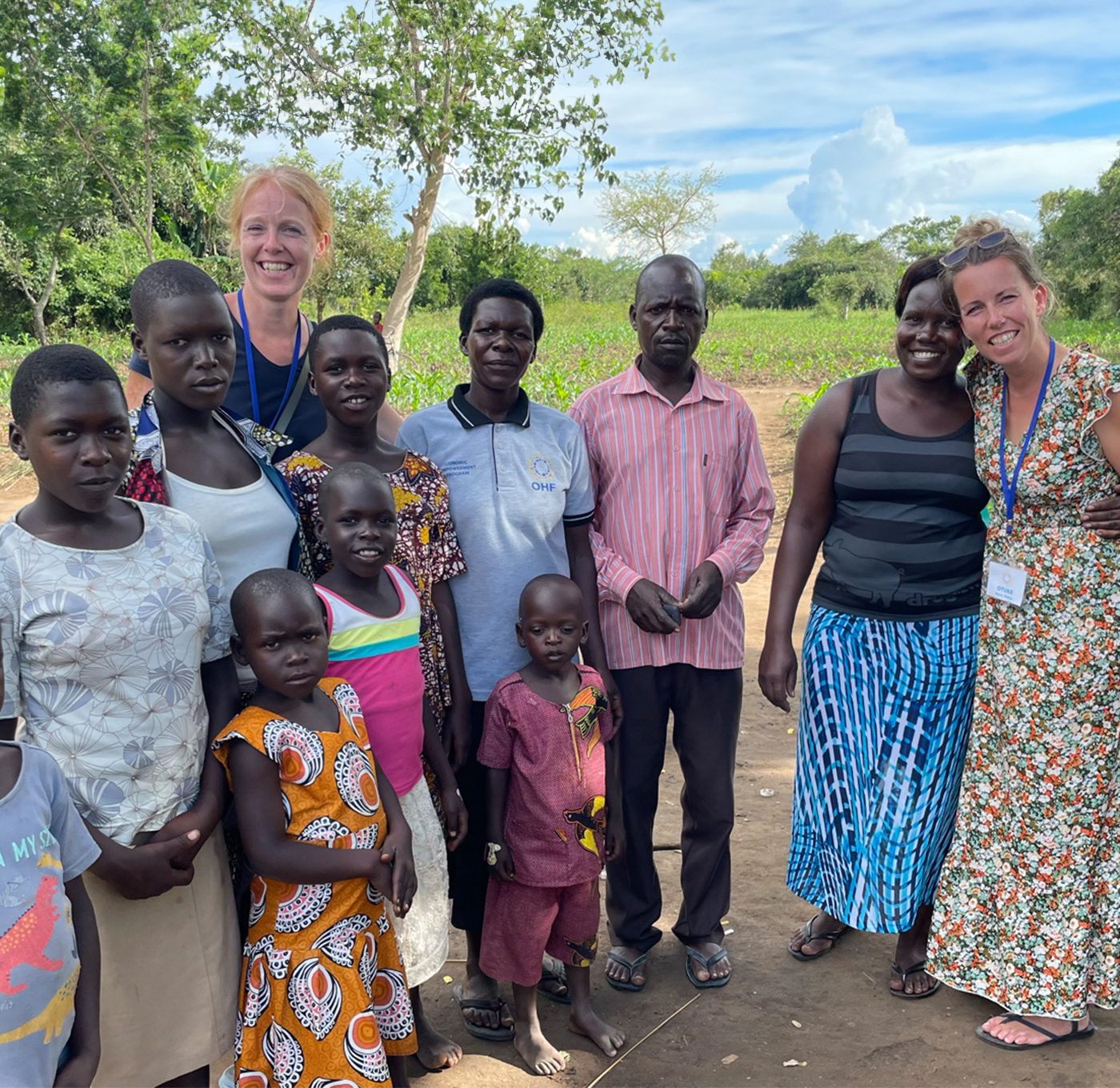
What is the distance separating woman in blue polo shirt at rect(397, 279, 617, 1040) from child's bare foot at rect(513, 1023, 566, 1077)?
5.1 inches

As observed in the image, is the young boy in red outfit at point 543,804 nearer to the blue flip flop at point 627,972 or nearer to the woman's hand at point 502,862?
the woman's hand at point 502,862

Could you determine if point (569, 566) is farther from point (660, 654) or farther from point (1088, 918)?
point (1088, 918)

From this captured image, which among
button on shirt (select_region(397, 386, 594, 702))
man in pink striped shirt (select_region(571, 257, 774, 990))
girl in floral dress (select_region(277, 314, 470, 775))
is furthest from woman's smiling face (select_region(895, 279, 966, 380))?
girl in floral dress (select_region(277, 314, 470, 775))

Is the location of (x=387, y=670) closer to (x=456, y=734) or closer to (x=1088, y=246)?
(x=456, y=734)

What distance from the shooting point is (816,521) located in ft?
9.37

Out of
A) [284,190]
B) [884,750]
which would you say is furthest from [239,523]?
[884,750]

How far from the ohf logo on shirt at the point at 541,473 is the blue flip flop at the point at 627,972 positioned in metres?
1.42

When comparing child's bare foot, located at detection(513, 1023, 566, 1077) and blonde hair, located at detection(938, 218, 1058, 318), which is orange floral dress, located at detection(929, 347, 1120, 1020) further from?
child's bare foot, located at detection(513, 1023, 566, 1077)

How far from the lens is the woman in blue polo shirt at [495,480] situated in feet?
8.23

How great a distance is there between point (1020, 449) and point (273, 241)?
6.75ft

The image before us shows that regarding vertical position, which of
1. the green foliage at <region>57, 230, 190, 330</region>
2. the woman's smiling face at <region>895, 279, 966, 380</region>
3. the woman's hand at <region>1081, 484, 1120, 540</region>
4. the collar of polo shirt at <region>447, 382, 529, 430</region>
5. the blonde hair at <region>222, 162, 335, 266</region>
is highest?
the green foliage at <region>57, 230, 190, 330</region>

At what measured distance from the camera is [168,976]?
1.94m

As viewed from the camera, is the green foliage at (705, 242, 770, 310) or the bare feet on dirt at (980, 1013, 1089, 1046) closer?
the bare feet on dirt at (980, 1013, 1089, 1046)

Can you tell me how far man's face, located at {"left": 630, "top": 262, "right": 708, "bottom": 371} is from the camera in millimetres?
2678
